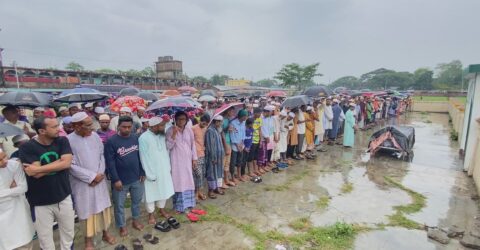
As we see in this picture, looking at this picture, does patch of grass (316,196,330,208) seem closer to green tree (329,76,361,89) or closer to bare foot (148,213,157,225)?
bare foot (148,213,157,225)

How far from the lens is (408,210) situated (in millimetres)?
4766

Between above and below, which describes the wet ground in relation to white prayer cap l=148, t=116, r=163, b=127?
below

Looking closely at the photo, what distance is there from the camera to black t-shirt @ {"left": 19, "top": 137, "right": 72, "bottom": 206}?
265cm

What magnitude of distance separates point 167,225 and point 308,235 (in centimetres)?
217

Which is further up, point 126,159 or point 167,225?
point 126,159

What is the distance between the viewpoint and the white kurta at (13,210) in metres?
2.56

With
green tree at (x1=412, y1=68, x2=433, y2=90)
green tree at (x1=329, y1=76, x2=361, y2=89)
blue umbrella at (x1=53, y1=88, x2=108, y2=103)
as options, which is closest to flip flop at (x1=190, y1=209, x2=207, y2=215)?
blue umbrella at (x1=53, y1=88, x2=108, y2=103)

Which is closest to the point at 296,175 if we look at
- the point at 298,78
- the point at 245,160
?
the point at 245,160

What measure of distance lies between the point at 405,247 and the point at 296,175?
10.3ft

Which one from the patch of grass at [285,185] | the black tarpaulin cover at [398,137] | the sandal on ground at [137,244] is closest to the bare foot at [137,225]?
the sandal on ground at [137,244]

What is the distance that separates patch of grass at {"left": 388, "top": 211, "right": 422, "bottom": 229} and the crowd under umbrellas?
276 centimetres

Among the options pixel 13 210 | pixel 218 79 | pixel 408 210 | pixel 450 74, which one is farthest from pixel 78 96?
pixel 450 74

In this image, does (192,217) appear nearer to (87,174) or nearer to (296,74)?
(87,174)

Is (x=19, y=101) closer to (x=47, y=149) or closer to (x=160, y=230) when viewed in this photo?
(x=47, y=149)
